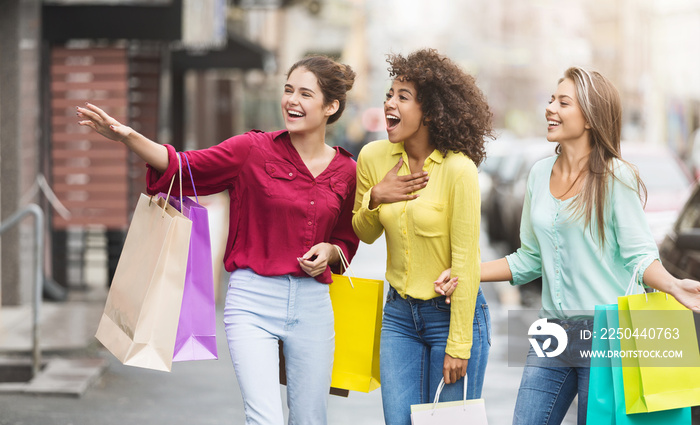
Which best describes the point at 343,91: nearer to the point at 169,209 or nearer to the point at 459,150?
the point at 459,150

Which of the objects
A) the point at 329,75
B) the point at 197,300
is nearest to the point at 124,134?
the point at 197,300

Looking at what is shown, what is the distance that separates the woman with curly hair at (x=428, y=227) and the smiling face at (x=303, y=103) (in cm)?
32

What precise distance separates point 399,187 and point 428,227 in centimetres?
19

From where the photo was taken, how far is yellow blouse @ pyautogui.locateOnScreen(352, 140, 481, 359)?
11.9 feet

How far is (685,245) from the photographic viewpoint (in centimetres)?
596

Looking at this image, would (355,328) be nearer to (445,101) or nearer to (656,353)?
(445,101)

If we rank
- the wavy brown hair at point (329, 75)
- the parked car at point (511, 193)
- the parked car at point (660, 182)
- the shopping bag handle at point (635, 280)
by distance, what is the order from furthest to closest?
1. the parked car at point (511, 193)
2. the parked car at point (660, 182)
3. the wavy brown hair at point (329, 75)
4. the shopping bag handle at point (635, 280)

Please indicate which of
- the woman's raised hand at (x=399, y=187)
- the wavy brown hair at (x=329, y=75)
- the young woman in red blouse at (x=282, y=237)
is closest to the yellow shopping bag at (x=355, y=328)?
the young woman in red blouse at (x=282, y=237)

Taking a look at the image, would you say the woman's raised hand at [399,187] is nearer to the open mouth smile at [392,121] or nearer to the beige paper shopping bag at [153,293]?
the open mouth smile at [392,121]

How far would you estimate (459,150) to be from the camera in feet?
12.4

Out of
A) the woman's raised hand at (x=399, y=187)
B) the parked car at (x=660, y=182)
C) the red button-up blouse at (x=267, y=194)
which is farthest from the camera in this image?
the parked car at (x=660, y=182)

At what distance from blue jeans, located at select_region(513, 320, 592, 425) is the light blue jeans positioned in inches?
31.9

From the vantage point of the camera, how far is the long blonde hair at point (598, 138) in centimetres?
361

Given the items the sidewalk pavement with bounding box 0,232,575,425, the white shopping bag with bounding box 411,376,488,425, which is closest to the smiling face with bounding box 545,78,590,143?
the white shopping bag with bounding box 411,376,488,425
